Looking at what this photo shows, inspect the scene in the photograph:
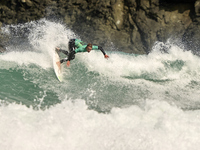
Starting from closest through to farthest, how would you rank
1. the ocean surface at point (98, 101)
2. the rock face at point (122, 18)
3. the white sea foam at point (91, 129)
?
the white sea foam at point (91, 129)
the ocean surface at point (98, 101)
the rock face at point (122, 18)

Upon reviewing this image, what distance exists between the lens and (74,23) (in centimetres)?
1123

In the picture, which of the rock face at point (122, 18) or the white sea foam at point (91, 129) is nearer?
the white sea foam at point (91, 129)

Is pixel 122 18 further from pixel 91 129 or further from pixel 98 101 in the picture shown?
pixel 91 129

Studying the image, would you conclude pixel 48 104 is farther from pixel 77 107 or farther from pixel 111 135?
pixel 111 135

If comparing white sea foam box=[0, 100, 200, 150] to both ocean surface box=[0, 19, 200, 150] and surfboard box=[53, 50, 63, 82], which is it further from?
surfboard box=[53, 50, 63, 82]

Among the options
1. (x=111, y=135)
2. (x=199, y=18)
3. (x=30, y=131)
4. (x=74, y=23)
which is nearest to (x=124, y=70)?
(x=111, y=135)

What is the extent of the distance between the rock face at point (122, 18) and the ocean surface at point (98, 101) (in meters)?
2.45

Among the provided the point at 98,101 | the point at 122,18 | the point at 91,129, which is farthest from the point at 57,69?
the point at 122,18

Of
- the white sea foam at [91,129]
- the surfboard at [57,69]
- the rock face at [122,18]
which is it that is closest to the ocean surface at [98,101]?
the white sea foam at [91,129]

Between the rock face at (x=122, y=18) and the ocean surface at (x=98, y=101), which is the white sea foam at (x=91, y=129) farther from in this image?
the rock face at (x=122, y=18)

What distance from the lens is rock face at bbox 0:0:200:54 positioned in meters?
10.7

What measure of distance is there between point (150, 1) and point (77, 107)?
8.55 meters

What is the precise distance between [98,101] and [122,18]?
7.31m

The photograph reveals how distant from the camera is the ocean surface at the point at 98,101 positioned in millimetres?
3428
